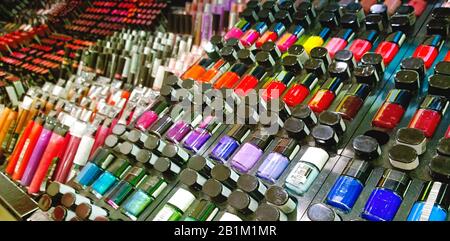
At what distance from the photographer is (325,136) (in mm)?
1383

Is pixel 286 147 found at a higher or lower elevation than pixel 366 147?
lower

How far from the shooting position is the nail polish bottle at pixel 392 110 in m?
1.34

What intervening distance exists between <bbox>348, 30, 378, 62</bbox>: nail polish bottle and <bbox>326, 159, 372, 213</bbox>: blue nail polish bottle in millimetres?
521

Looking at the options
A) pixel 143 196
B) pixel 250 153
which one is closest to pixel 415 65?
pixel 250 153

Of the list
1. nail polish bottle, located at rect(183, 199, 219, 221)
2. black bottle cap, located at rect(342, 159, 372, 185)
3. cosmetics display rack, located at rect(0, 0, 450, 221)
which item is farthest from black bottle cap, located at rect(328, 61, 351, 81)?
A: nail polish bottle, located at rect(183, 199, 219, 221)

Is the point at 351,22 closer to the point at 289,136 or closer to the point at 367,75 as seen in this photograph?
the point at 367,75

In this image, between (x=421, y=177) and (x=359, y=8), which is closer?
(x=421, y=177)

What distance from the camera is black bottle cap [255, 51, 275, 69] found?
70.7 inches

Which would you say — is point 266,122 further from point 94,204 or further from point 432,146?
point 94,204

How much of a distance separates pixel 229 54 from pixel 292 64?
36 cm

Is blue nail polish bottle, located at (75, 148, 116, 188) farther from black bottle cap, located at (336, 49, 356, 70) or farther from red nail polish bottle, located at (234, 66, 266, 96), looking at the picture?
black bottle cap, located at (336, 49, 356, 70)
